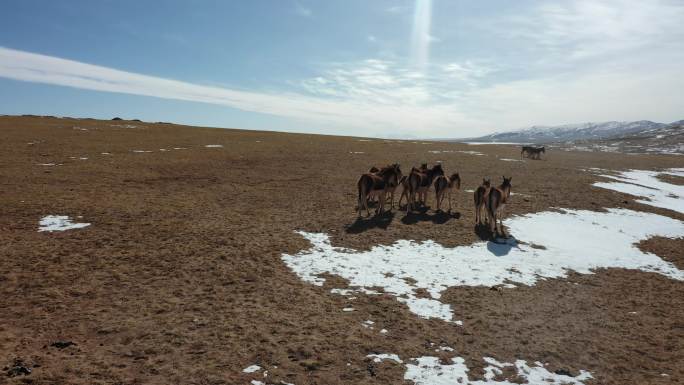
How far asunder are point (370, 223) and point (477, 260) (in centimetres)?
556

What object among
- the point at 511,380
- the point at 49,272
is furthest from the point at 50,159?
the point at 511,380

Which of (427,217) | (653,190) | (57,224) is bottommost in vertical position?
(427,217)

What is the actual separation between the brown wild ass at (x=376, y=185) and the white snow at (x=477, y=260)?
3.91 metres

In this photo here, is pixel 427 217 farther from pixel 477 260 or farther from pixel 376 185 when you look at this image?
pixel 477 260

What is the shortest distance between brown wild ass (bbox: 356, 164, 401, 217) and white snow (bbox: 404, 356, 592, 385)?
11.3 m

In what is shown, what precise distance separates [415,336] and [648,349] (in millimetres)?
5505

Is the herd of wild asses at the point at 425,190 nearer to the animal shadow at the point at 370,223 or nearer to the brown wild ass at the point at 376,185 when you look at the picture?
the brown wild ass at the point at 376,185

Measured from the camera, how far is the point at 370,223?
1748 centimetres

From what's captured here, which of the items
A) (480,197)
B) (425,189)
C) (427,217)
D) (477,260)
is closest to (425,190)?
(425,189)

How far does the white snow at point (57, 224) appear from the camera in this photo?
44.0 ft

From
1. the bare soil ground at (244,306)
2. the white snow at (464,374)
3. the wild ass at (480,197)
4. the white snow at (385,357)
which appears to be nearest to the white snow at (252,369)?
the bare soil ground at (244,306)

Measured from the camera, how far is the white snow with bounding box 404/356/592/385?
6.84 meters

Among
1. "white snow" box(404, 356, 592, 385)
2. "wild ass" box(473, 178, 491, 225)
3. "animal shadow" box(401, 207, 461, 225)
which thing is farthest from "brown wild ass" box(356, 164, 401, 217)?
"white snow" box(404, 356, 592, 385)

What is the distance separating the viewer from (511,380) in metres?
6.95
